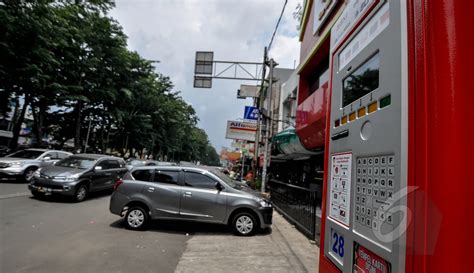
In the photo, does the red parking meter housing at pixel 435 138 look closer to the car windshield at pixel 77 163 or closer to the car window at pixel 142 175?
the car window at pixel 142 175

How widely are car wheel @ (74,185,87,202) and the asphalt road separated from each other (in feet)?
2.78

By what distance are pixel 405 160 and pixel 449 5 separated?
0.59 m

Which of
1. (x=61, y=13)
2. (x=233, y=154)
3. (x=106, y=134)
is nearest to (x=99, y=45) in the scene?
(x=61, y=13)

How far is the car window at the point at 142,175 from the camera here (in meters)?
7.89

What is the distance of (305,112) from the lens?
336 inches

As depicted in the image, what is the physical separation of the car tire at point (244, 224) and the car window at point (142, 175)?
254 cm

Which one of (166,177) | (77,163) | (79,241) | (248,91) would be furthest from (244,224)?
(248,91)

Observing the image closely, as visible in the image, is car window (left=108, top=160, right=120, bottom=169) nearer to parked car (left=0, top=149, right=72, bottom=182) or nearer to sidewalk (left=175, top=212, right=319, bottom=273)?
parked car (left=0, top=149, right=72, bottom=182)

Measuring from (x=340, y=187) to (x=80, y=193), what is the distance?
11.1 m

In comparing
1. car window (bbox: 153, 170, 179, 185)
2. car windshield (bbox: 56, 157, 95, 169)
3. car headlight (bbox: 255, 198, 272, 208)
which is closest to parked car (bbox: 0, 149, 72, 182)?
car windshield (bbox: 56, 157, 95, 169)

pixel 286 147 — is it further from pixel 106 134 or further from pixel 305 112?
pixel 106 134

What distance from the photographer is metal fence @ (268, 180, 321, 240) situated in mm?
7199

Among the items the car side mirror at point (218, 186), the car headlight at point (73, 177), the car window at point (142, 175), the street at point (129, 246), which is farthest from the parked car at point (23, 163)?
the car side mirror at point (218, 186)

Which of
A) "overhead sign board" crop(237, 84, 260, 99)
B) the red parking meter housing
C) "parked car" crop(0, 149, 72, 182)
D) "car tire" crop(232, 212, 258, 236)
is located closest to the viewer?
the red parking meter housing
